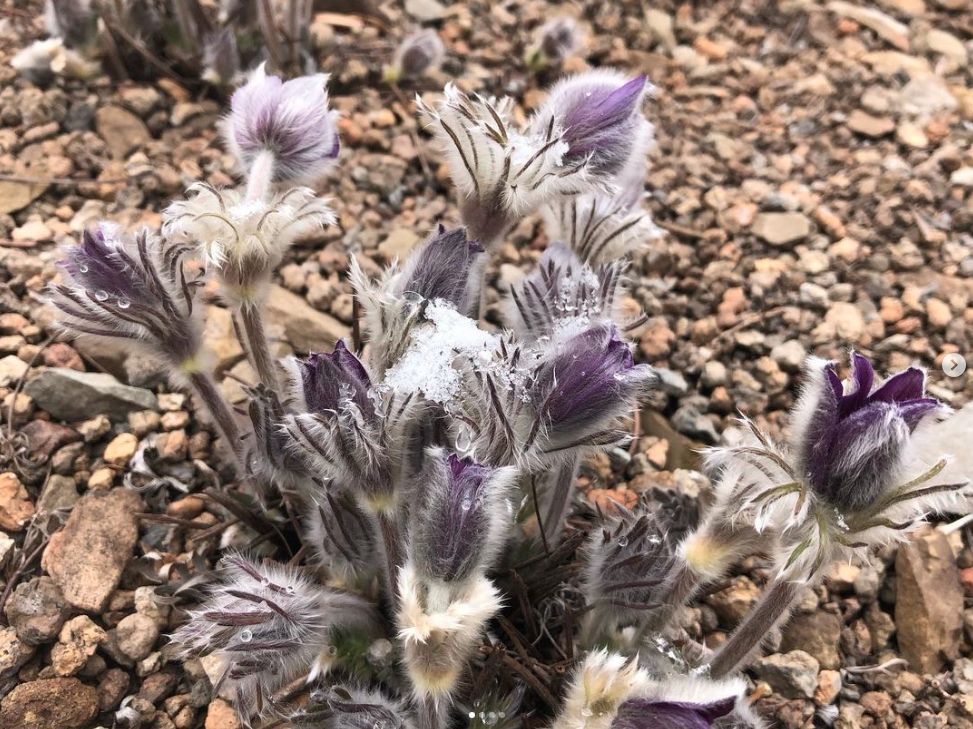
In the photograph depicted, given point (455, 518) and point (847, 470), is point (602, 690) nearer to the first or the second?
point (455, 518)

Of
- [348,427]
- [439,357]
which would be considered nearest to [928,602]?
[439,357]

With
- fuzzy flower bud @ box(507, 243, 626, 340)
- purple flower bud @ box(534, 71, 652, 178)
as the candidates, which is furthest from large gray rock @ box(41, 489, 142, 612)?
purple flower bud @ box(534, 71, 652, 178)

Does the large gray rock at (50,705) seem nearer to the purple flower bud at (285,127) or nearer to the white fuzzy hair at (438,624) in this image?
the white fuzzy hair at (438,624)

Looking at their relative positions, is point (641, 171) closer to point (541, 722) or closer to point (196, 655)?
point (541, 722)

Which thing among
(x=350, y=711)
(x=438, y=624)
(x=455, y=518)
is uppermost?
(x=455, y=518)

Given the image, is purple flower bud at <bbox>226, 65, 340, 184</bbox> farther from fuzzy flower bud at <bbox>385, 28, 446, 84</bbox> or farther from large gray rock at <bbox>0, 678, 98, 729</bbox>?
fuzzy flower bud at <bbox>385, 28, 446, 84</bbox>

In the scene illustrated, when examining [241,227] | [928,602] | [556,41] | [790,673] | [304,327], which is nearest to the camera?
[241,227]

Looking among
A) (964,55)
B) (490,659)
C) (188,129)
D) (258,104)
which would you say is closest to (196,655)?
(490,659)
